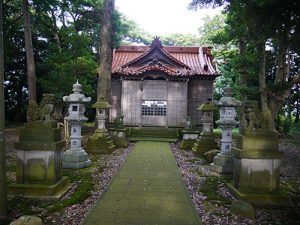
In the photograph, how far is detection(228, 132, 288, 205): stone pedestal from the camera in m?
6.81

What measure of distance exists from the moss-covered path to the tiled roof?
39.7ft

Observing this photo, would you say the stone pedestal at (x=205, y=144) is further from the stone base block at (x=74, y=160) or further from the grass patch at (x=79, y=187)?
the stone base block at (x=74, y=160)

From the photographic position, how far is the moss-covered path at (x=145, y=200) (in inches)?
217

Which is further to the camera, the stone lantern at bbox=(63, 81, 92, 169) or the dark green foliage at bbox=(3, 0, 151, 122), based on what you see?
the dark green foliage at bbox=(3, 0, 151, 122)

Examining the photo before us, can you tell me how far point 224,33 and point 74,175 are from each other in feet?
49.4

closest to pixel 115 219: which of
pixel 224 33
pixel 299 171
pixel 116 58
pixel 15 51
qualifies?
pixel 299 171

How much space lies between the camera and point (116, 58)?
2541 centimetres

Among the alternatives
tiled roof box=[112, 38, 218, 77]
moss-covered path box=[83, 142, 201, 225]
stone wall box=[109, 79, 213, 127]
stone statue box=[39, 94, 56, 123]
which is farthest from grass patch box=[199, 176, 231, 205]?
tiled roof box=[112, 38, 218, 77]

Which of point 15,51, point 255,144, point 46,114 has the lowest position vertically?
point 255,144

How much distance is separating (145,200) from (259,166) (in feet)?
8.88

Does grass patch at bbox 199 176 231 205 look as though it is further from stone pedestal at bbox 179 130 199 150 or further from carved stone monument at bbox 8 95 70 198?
stone pedestal at bbox 179 130 199 150

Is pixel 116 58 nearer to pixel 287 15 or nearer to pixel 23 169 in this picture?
pixel 287 15

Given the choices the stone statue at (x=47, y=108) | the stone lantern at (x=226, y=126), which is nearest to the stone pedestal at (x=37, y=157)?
the stone statue at (x=47, y=108)

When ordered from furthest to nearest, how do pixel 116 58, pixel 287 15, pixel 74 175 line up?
1. pixel 116 58
2. pixel 287 15
3. pixel 74 175
